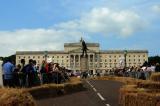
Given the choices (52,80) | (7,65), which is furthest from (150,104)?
(52,80)

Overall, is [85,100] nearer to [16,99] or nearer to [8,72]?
[8,72]

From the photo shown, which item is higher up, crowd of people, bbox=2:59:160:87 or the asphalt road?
crowd of people, bbox=2:59:160:87

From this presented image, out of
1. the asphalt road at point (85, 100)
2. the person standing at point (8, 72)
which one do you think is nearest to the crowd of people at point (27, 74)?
the person standing at point (8, 72)

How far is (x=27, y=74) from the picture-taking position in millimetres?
27953

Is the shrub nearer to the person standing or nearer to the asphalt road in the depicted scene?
the asphalt road

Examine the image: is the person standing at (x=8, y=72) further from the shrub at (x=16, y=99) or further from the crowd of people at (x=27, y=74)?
the shrub at (x=16, y=99)

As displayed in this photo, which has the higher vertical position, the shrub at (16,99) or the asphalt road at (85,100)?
the shrub at (16,99)

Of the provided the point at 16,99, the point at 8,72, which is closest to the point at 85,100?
the point at 8,72

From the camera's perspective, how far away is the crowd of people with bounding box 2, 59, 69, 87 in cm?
2584

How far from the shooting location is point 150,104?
16359 mm

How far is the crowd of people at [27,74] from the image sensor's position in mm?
25841


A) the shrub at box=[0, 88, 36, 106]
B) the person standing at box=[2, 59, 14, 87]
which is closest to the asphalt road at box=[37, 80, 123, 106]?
Answer: the person standing at box=[2, 59, 14, 87]

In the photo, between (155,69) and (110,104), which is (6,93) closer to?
(110,104)

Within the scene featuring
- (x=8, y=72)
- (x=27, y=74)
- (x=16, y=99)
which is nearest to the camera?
(x=16, y=99)
